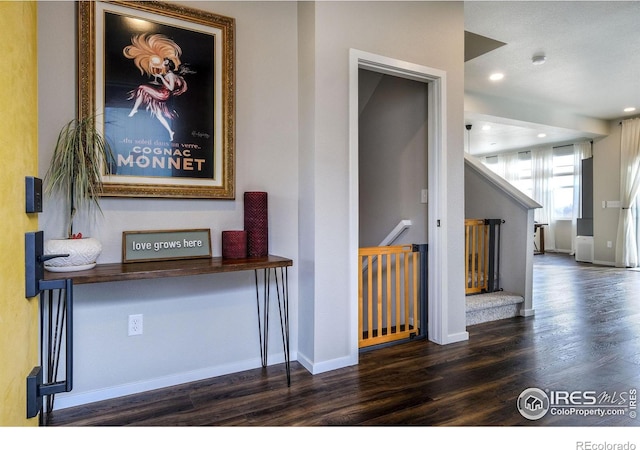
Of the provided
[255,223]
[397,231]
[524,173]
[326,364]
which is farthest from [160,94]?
[524,173]

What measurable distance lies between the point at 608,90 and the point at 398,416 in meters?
5.76

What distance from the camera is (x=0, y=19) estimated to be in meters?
0.92

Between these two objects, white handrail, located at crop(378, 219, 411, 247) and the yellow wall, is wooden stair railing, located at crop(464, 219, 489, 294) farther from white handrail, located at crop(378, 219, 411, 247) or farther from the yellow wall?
the yellow wall

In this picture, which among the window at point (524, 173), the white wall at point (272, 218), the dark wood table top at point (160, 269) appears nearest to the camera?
the dark wood table top at point (160, 269)

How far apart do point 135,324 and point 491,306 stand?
2987 mm

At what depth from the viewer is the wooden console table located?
167cm

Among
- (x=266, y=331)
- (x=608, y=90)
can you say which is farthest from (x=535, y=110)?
(x=266, y=331)

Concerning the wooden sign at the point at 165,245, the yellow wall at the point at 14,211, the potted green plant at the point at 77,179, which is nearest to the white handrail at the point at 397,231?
the wooden sign at the point at 165,245

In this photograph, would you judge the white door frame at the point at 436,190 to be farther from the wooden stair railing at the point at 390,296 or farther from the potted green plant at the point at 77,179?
the potted green plant at the point at 77,179

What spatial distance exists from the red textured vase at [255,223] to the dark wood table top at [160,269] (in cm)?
11

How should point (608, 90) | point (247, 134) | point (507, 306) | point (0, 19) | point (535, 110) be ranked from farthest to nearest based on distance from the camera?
1. point (535, 110)
2. point (608, 90)
3. point (507, 306)
4. point (247, 134)
5. point (0, 19)

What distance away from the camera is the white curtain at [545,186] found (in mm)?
8836

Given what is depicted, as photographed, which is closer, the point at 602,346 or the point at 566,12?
the point at 602,346

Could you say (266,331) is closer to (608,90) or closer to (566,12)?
(566,12)
